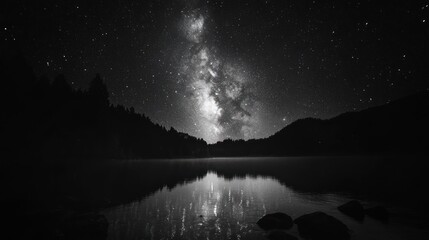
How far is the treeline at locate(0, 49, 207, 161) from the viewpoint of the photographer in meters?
57.1

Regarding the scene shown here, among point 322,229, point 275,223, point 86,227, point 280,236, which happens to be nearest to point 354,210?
Result: point 322,229

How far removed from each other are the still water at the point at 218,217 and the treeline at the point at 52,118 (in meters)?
46.4

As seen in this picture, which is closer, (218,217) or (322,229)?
(322,229)

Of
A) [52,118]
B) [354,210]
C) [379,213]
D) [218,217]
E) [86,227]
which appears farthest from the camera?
[52,118]

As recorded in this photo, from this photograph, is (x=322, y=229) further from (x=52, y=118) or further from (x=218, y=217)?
(x=52, y=118)

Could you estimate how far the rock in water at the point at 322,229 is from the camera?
16.3 meters

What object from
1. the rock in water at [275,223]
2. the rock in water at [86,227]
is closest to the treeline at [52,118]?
the rock in water at [86,227]

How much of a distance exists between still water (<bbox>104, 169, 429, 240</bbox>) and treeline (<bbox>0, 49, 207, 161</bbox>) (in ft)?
152

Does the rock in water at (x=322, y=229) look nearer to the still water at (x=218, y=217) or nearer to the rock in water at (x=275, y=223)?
the still water at (x=218, y=217)

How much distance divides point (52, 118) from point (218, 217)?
66.6 m

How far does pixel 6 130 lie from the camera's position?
54.7m

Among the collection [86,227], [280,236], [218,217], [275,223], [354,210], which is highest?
[354,210]

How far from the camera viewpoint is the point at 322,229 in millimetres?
16625

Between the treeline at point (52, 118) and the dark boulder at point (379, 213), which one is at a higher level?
the treeline at point (52, 118)
